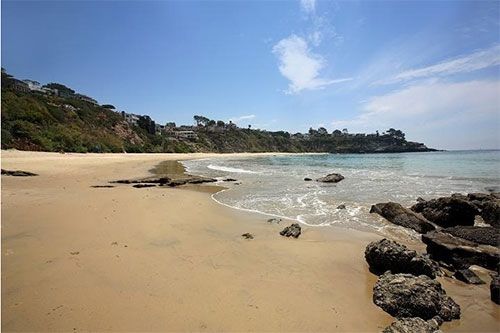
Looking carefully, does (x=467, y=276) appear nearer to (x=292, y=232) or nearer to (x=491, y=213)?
(x=292, y=232)

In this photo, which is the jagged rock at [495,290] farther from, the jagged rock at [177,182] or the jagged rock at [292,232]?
the jagged rock at [177,182]

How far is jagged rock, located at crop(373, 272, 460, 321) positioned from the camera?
14.3ft

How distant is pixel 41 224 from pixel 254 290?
617cm

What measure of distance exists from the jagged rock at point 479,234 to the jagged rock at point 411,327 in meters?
5.38

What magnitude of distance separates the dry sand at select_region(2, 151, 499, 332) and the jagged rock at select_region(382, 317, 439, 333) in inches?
13.9

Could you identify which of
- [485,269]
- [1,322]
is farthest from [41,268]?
[485,269]

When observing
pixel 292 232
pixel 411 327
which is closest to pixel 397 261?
pixel 411 327

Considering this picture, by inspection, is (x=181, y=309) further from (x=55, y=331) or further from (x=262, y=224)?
(x=262, y=224)

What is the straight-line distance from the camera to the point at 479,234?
8.17 meters

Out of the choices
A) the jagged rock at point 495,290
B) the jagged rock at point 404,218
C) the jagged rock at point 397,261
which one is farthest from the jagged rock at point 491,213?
the jagged rock at point 495,290

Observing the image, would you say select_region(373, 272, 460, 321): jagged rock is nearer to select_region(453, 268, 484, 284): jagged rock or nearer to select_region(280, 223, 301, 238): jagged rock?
select_region(453, 268, 484, 284): jagged rock

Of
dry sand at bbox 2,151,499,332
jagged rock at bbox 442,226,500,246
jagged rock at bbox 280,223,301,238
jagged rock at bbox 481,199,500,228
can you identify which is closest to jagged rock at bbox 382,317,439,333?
dry sand at bbox 2,151,499,332

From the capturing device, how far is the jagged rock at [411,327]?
372 centimetres

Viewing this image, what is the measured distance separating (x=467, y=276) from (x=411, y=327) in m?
3.03
